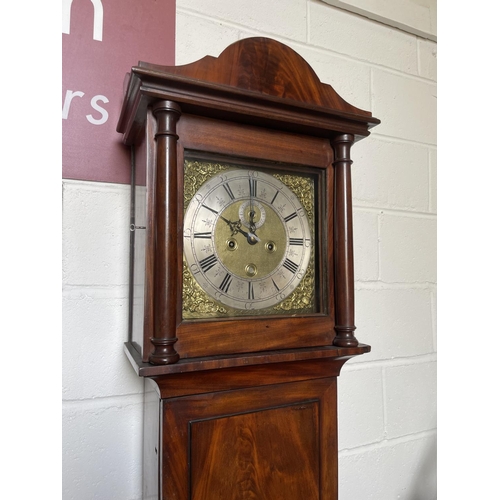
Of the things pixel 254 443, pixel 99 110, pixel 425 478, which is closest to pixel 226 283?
pixel 254 443

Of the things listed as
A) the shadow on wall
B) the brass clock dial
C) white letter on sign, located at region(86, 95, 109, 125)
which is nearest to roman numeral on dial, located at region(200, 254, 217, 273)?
the brass clock dial

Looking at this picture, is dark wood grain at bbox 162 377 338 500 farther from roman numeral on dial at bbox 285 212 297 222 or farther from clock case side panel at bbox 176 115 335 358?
roman numeral on dial at bbox 285 212 297 222

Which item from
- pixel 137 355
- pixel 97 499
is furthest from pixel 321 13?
pixel 97 499

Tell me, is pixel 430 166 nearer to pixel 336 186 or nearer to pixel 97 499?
pixel 336 186

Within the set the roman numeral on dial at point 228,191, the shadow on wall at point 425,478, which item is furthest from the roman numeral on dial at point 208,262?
the shadow on wall at point 425,478

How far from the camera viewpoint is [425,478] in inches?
47.1

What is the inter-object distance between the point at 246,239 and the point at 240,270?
0.18 feet

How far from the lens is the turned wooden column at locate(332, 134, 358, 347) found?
0.74m

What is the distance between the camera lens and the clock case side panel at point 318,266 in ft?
2.09

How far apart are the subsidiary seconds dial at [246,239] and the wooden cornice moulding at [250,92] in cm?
11

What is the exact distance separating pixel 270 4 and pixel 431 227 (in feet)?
2.55

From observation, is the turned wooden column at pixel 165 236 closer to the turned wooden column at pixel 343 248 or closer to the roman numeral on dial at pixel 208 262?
the roman numeral on dial at pixel 208 262

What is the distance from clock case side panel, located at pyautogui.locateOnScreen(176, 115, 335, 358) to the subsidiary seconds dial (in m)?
0.03

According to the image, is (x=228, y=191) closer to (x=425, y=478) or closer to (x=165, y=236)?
(x=165, y=236)
